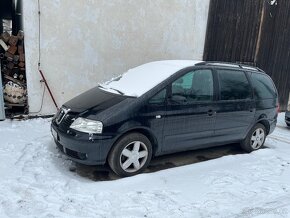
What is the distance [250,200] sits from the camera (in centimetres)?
460

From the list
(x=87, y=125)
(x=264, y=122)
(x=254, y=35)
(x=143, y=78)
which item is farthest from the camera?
(x=254, y=35)

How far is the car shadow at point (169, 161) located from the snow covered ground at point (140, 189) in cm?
17

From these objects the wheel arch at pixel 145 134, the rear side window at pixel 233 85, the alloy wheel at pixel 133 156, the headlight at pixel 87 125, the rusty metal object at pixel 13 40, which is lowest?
the alloy wheel at pixel 133 156

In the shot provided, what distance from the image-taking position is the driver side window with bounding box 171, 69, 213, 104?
534cm

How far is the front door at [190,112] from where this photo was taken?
5289 millimetres

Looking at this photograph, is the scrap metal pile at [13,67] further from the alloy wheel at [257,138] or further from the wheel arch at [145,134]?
the alloy wheel at [257,138]

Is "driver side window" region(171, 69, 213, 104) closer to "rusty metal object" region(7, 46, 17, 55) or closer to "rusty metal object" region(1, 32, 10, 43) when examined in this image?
"rusty metal object" region(7, 46, 17, 55)

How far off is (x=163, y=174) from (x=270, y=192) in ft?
5.06

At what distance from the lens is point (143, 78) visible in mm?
5594

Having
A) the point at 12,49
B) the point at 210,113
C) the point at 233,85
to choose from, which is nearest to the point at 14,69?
the point at 12,49

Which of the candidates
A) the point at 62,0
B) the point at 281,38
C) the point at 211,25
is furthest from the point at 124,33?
the point at 281,38

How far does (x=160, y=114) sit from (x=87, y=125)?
3.61ft

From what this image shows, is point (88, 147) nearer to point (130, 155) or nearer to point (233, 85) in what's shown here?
point (130, 155)

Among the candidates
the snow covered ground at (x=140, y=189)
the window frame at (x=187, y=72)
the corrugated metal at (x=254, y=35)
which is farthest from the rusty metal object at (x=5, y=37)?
the corrugated metal at (x=254, y=35)
